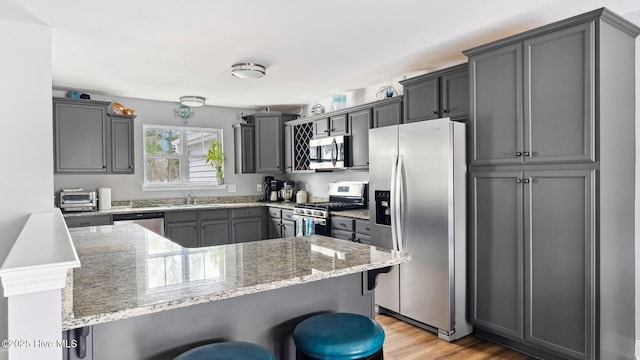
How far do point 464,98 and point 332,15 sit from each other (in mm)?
1348

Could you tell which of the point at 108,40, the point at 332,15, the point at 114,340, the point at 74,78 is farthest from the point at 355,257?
the point at 74,78

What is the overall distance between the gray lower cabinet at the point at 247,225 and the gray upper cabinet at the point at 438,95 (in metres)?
2.89

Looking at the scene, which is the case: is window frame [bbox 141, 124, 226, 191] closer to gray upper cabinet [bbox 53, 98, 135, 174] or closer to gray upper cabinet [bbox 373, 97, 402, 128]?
gray upper cabinet [bbox 53, 98, 135, 174]

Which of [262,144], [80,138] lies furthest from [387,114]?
[80,138]

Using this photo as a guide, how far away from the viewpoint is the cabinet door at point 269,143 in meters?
6.03

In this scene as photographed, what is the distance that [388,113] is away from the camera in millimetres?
4168

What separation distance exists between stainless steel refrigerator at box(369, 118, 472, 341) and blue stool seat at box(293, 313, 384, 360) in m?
1.56

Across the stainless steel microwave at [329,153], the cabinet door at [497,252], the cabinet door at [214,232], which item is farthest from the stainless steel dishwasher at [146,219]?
the cabinet door at [497,252]

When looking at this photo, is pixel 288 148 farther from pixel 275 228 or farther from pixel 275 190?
pixel 275 228

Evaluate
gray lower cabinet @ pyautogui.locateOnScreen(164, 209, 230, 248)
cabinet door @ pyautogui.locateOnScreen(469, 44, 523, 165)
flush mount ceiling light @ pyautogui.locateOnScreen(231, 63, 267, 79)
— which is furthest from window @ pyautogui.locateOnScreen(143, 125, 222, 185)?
cabinet door @ pyautogui.locateOnScreen(469, 44, 523, 165)

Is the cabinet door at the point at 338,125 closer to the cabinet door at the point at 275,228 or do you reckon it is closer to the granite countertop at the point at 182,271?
the cabinet door at the point at 275,228

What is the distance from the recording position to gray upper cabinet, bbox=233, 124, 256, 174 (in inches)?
238

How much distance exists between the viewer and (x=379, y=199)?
361 cm

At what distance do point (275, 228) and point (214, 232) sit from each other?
0.86 metres
